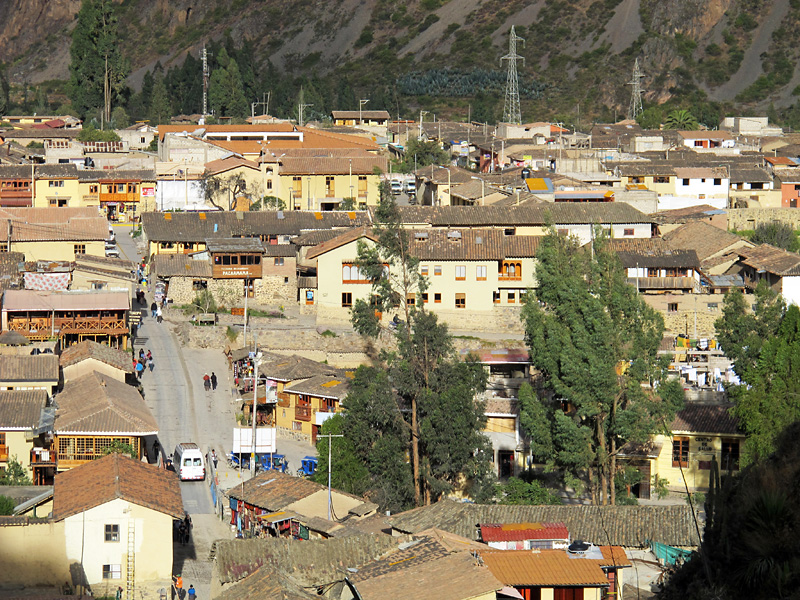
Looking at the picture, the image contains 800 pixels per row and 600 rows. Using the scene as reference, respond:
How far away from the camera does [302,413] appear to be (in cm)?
4197

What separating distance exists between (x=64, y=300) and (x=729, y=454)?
21538mm

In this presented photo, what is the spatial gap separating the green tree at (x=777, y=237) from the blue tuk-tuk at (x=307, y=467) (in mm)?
32457

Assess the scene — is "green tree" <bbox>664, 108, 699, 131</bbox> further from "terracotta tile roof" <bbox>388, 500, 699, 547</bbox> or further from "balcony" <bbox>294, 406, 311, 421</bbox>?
"terracotta tile roof" <bbox>388, 500, 699, 547</bbox>

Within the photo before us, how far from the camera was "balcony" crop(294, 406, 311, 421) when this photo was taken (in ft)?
137

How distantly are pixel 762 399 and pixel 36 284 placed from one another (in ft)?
84.0

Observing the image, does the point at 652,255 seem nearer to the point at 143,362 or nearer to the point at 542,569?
the point at 143,362

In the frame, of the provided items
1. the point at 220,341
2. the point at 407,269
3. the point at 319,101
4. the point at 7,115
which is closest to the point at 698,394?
the point at 407,269

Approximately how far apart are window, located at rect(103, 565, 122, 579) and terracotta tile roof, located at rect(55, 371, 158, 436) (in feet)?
20.8

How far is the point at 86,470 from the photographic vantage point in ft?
105

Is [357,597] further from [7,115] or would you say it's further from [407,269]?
[7,115]

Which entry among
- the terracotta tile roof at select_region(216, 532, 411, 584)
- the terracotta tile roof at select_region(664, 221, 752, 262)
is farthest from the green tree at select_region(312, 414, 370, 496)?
the terracotta tile roof at select_region(664, 221, 752, 262)

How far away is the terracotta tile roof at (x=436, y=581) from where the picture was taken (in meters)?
24.4

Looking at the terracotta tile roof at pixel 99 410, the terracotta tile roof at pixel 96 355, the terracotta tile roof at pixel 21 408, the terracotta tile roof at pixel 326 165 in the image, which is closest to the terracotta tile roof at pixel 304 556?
the terracotta tile roof at pixel 99 410

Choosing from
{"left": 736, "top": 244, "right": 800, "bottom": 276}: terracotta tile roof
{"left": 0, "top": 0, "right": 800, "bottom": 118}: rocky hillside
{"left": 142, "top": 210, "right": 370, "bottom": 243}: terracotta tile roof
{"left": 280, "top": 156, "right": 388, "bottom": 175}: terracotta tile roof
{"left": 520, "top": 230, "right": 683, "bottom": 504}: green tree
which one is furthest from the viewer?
{"left": 0, "top": 0, "right": 800, "bottom": 118}: rocky hillside
